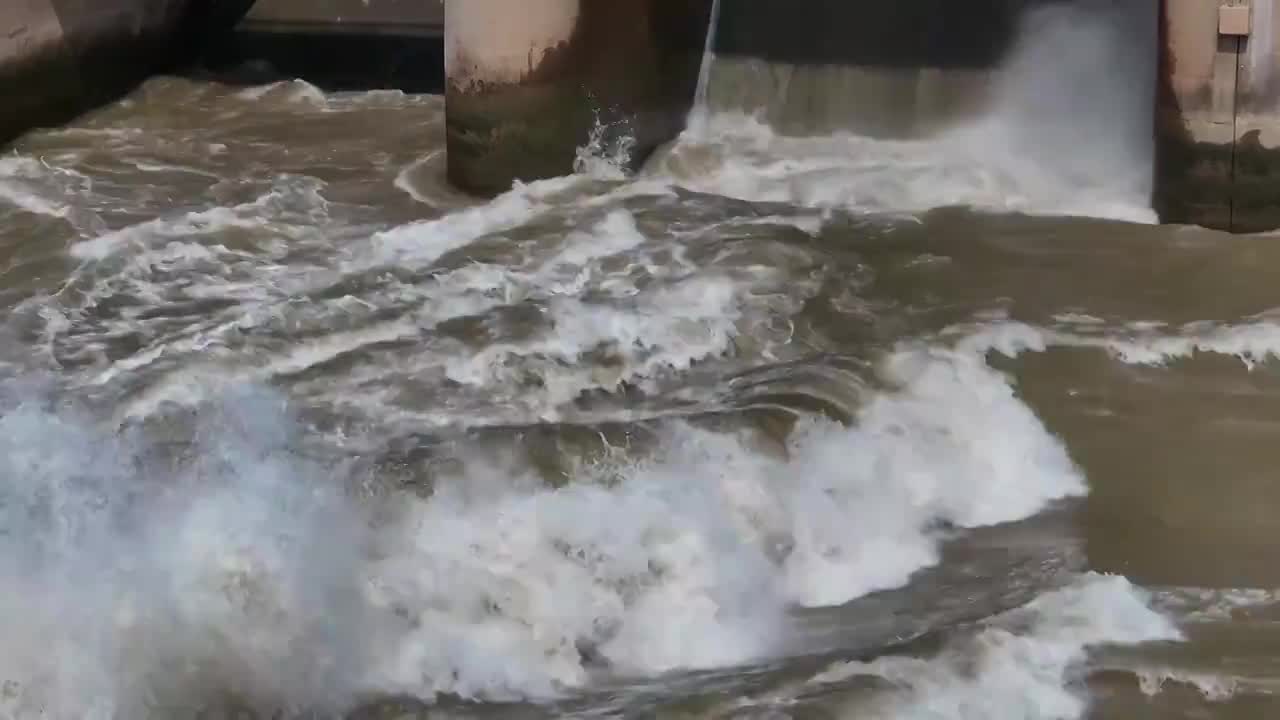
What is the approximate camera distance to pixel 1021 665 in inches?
135

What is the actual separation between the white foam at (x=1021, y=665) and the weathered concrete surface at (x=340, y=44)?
877 cm

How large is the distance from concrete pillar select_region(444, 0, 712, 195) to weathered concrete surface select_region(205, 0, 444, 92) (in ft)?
11.0

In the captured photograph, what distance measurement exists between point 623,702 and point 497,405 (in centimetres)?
187

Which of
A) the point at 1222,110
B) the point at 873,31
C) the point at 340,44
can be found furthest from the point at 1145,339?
the point at 340,44

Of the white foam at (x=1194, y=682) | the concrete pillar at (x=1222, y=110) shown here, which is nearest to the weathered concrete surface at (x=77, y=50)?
the concrete pillar at (x=1222, y=110)

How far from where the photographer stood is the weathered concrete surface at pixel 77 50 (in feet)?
32.1

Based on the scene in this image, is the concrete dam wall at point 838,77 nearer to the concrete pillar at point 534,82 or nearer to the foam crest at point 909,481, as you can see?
the concrete pillar at point 534,82

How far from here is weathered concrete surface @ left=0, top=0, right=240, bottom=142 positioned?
9781 millimetres

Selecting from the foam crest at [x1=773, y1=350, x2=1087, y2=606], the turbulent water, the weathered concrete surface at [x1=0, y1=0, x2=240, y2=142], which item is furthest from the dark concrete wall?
the weathered concrete surface at [x1=0, y1=0, x2=240, y2=142]

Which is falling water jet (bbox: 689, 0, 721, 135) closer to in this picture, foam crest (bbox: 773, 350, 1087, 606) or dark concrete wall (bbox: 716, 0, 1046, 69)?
dark concrete wall (bbox: 716, 0, 1046, 69)

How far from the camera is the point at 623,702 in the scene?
3.57 meters

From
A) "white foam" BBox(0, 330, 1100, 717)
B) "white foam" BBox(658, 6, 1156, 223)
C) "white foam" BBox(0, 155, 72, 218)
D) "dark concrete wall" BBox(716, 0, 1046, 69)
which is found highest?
"dark concrete wall" BBox(716, 0, 1046, 69)

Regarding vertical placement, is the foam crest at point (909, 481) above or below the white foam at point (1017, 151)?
below

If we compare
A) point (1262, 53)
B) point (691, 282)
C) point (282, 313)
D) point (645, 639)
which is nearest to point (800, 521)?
point (645, 639)
